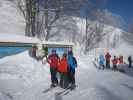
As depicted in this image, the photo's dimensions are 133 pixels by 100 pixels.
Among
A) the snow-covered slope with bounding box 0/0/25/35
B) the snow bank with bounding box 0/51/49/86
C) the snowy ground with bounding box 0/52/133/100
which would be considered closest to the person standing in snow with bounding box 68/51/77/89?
the snowy ground with bounding box 0/52/133/100

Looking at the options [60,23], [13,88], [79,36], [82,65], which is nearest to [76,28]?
[79,36]

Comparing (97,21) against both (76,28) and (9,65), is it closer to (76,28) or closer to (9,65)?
(76,28)

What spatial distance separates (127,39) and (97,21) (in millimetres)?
13652

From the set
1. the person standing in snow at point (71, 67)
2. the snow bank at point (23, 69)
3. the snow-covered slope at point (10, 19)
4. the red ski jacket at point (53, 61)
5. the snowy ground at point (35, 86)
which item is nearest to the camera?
the snowy ground at point (35, 86)

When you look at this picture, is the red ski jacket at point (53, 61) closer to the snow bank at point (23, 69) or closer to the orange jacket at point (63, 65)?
the orange jacket at point (63, 65)

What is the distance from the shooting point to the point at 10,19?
36812 mm

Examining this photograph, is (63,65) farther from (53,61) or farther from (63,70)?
(53,61)

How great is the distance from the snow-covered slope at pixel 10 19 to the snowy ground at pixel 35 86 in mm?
20651

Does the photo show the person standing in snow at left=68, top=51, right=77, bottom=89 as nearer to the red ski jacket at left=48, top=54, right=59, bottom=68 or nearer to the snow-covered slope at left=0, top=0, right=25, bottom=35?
the red ski jacket at left=48, top=54, right=59, bottom=68

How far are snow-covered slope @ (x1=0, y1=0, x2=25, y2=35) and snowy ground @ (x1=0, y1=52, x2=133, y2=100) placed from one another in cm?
2065

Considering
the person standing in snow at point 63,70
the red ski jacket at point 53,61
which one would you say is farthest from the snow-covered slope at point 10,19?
the person standing in snow at point 63,70

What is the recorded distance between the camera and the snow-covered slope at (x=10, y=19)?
115 feet

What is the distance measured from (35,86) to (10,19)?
1080 inches

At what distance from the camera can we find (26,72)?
42.4 ft
